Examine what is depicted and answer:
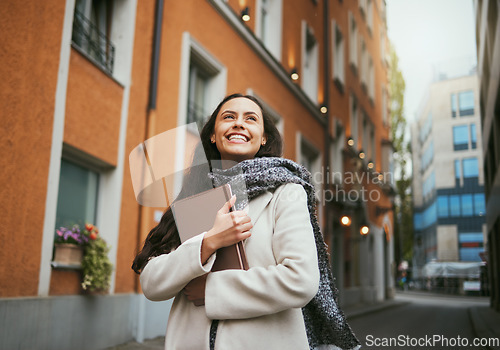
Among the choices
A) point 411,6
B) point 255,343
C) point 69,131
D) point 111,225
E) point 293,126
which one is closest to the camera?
point 255,343

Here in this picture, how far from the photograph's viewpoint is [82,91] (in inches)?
259

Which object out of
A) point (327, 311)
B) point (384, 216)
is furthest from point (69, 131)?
point (384, 216)

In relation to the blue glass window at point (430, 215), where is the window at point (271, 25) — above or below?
above

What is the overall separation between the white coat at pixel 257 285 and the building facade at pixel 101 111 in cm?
48

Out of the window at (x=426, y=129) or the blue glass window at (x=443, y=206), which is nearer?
the blue glass window at (x=443, y=206)

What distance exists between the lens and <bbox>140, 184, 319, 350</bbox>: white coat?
144 centimetres

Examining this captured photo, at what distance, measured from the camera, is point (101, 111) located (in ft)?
22.9

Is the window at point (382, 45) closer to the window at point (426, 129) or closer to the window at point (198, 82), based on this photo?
the window at point (198, 82)

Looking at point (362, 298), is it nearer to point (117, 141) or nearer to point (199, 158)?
point (117, 141)

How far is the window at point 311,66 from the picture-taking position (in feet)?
51.9

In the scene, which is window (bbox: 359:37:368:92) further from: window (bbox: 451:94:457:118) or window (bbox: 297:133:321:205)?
window (bbox: 451:94:457:118)

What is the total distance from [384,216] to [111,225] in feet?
69.6

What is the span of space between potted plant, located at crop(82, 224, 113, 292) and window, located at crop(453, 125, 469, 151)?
42260 mm

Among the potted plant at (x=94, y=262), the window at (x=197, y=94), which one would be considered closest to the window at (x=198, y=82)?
the window at (x=197, y=94)
